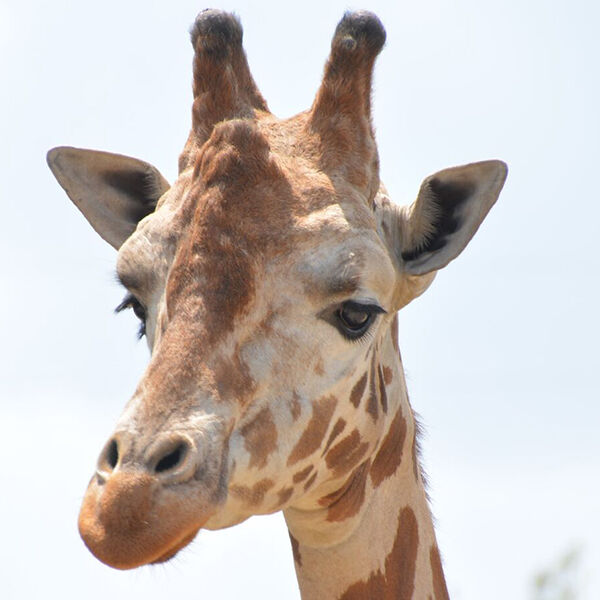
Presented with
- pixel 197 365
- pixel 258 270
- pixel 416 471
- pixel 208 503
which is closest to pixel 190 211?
pixel 258 270

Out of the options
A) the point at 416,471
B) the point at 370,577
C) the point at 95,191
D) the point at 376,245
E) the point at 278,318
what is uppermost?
the point at 95,191

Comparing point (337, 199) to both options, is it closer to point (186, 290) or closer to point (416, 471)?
point (186, 290)

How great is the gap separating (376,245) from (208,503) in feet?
Result: 6.04

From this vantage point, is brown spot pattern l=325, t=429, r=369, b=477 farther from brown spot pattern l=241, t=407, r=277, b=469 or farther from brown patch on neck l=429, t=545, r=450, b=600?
brown patch on neck l=429, t=545, r=450, b=600

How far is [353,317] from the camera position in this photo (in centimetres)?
642

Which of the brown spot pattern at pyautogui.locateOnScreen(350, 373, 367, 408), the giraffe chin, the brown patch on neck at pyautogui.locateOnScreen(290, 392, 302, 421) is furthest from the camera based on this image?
the brown spot pattern at pyautogui.locateOnScreen(350, 373, 367, 408)

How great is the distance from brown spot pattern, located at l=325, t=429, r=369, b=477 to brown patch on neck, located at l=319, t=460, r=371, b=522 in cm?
19

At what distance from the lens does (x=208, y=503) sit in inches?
214

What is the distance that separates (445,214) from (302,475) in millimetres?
1862

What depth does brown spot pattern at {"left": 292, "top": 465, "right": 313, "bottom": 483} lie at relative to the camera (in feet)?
21.0

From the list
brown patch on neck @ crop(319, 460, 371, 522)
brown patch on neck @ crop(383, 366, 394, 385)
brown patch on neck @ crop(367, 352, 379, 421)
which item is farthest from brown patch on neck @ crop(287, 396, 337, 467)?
brown patch on neck @ crop(383, 366, 394, 385)

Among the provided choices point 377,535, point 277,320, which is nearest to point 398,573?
point 377,535

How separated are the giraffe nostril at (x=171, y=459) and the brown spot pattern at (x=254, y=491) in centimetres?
54

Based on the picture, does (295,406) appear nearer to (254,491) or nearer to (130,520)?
(254,491)
